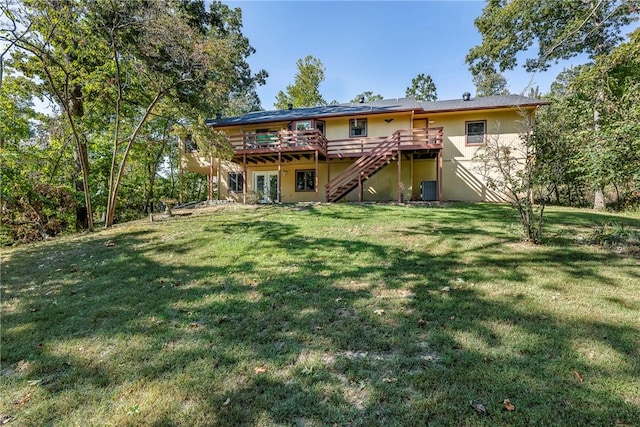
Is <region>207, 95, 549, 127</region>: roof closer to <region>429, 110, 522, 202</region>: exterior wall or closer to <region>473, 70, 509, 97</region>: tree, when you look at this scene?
<region>429, 110, 522, 202</region>: exterior wall

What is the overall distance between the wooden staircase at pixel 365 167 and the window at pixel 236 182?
6.94 meters

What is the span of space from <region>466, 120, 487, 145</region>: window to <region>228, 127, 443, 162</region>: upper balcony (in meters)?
2.08

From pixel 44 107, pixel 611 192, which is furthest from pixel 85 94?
pixel 611 192

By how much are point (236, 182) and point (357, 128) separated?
817 cm

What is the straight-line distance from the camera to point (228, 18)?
75.0ft

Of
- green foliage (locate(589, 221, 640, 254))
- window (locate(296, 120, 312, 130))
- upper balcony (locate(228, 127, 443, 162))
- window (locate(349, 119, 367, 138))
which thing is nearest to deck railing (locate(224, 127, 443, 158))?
upper balcony (locate(228, 127, 443, 162))

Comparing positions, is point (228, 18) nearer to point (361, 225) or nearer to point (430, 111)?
point (430, 111)

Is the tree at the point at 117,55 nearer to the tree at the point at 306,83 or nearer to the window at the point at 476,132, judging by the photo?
the window at the point at 476,132

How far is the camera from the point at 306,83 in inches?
1156

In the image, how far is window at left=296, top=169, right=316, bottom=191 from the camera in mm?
18344

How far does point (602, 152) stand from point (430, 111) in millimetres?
11074

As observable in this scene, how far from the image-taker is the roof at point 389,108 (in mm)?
15984

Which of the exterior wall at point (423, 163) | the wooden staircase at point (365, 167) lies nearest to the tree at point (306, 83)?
the exterior wall at point (423, 163)

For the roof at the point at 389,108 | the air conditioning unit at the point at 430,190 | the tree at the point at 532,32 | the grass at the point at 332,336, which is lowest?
the grass at the point at 332,336
